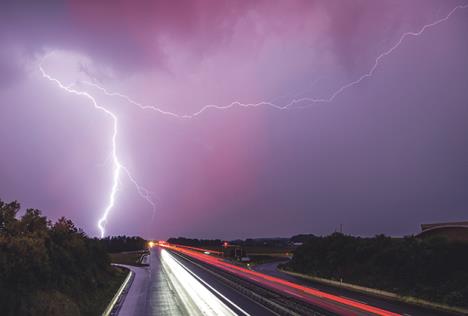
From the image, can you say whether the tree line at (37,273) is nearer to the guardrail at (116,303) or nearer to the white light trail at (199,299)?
the guardrail at (116,303)

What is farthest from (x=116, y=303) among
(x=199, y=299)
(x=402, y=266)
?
(x=402, y=266)

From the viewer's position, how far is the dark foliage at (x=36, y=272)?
56.3 ft

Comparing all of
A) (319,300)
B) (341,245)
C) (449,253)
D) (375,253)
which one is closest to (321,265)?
(341,245)

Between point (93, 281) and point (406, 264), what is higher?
point (406, 264)

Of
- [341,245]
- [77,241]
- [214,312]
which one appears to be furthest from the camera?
[341,245]

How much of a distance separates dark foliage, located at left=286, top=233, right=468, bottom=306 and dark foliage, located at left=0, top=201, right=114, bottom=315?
20754 mm

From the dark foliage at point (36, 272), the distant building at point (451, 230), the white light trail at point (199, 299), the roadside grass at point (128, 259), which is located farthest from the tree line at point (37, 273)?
the roadside grass at point (128, 259)

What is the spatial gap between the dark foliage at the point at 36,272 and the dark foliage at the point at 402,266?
2075 cm

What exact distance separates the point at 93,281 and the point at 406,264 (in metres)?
23.6

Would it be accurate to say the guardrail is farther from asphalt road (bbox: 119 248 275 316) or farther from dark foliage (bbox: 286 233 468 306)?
dark foliage (bbox: 286 233 468 306)

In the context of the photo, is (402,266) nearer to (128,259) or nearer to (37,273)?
(37,273)

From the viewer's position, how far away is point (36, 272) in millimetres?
20391

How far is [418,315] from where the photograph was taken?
21.8 meters

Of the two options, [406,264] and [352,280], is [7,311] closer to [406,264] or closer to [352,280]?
[406,264]
